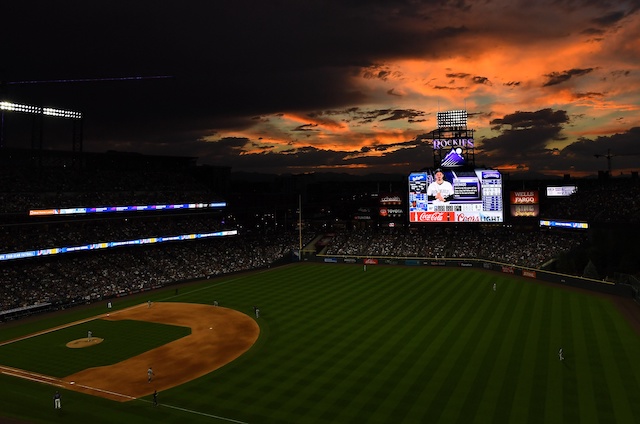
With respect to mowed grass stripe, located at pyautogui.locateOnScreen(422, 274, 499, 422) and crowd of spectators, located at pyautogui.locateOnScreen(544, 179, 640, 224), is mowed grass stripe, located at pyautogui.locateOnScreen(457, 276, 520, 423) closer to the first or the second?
mowed grass stripe, located at pyautogui.locateOnScreen(422, 274, 499, 422)

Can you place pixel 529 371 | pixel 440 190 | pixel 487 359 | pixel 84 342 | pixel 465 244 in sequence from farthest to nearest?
pixel 465 244 → pixel 440 190 → pixel 84 342 → pixel 487 359 → pixel 529 371

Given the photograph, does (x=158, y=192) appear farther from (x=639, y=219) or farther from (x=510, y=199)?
(x=639, y=219)

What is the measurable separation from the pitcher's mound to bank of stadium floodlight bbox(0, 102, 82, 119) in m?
33.9

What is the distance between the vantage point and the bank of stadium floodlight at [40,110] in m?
53.2

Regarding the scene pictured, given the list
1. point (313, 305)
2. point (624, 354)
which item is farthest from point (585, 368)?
point (313, 305)

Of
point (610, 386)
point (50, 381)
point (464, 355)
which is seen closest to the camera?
point (610, 386)

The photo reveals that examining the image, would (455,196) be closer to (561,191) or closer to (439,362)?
(561,191)

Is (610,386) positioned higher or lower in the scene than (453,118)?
lower

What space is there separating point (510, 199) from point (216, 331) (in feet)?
168

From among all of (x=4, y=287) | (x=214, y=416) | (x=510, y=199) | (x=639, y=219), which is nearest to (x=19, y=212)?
(x=4, y=287)

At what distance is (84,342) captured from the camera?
33750mm

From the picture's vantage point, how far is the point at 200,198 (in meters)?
73.3

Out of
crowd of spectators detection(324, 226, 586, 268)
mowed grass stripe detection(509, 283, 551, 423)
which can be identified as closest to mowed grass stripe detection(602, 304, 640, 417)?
mowed grass stripe detection(509, 283, 551, 423)

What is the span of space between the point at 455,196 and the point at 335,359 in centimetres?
4307
